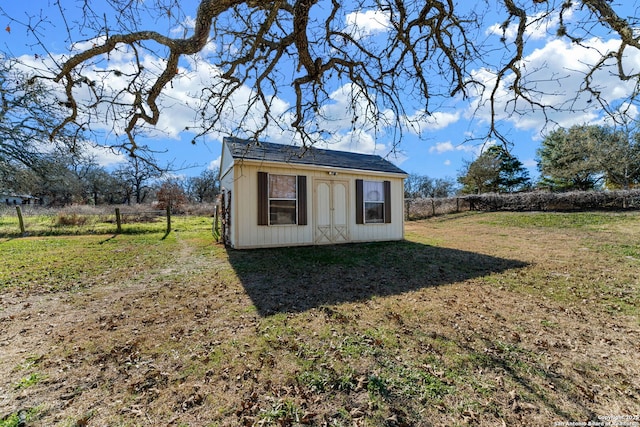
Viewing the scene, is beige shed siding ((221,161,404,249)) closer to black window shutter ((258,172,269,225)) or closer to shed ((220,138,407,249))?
shed ((220,138,407,249))

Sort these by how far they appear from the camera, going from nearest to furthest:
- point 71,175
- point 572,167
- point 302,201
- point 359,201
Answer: point 302,201
point 71,175
point 359,201
point 572,167

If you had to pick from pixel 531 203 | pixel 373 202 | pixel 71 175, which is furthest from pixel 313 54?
pixel 531 203

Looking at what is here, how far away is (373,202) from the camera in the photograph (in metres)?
10.1

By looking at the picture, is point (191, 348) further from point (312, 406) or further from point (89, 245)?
point (89, 245)

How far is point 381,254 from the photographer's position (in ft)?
25.8

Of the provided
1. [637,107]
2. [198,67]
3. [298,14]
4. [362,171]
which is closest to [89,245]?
[198,67]

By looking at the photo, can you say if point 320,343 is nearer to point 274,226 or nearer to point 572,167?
point 274,226

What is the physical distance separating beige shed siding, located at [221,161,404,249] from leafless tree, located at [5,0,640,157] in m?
3.36

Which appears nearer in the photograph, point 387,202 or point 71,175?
point 71,175

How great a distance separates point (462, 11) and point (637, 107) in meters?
2.44

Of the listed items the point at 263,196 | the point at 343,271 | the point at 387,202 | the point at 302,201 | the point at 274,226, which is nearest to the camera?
the point at 343,271

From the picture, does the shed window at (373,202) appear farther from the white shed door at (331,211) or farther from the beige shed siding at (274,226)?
the white shed door at (331,211)

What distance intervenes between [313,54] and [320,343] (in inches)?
157

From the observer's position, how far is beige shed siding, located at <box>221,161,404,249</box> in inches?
316
